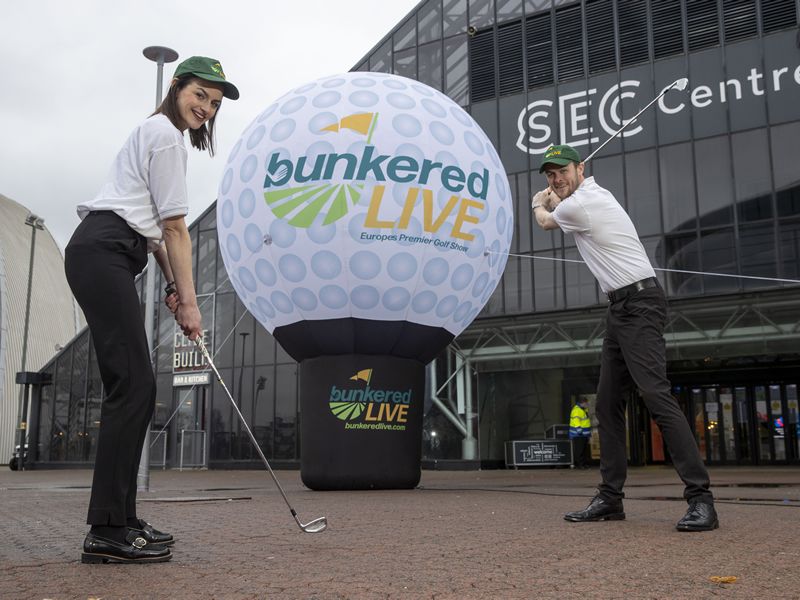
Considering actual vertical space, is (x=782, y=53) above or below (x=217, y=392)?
above

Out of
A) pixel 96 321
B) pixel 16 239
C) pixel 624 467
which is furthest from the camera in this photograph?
pixel 16 239

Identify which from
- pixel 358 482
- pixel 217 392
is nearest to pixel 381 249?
pixel 358 482

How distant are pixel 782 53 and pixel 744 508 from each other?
19062 millimetres

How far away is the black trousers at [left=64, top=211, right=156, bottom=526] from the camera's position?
3.44 metres

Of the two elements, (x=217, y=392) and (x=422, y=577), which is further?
(x=217, y=392)

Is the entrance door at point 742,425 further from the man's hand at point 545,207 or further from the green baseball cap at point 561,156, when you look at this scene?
the green baseball cap at point 561,156

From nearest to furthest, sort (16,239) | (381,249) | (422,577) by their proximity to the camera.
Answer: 1. (422,577)
2. (381,249)
3. (16,239)

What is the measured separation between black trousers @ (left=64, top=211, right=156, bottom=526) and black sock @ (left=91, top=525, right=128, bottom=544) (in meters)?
0.08

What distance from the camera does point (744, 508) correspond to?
5898 mm

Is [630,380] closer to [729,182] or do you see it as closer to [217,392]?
[729,182]

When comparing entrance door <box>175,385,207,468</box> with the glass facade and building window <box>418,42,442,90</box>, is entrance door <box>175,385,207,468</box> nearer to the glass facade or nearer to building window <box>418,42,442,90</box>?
the glass facade

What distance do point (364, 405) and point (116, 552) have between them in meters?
5.74

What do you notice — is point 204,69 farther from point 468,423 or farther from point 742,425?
point 742,425

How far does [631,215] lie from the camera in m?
22.7
